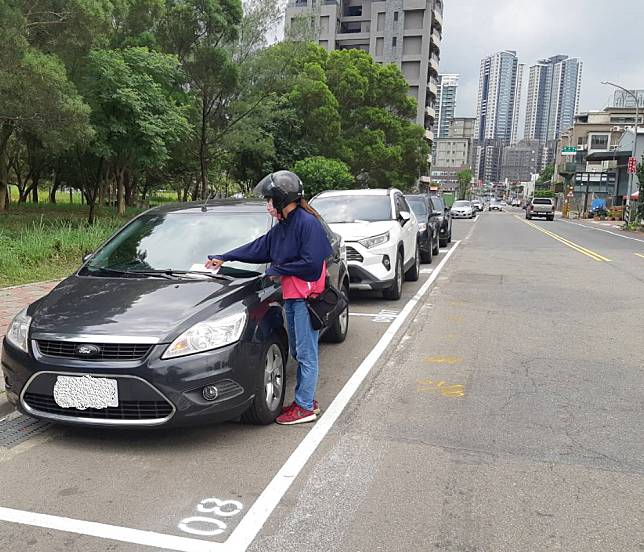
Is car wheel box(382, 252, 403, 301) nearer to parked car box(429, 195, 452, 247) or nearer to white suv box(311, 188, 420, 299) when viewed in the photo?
white suv box(311, 188, 420, 299)

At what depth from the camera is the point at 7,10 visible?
1374 cm

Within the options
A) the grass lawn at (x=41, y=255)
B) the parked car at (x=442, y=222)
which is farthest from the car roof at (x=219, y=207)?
the parked car at (x=442, y=222)

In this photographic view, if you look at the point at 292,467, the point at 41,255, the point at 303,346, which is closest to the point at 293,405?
the point at 303,346

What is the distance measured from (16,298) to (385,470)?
248 inches

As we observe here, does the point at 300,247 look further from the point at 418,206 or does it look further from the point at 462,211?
the point at 462,211

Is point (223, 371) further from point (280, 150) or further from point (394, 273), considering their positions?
point (280, 150)

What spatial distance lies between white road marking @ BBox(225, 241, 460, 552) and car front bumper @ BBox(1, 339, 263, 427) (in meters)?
0.52

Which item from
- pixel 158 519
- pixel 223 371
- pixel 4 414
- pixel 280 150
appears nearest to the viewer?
pixel 158 519

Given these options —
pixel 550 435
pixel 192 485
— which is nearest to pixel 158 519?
pixel 192 485

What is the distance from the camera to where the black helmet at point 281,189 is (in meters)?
4.45

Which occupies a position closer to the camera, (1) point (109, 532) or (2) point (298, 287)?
(1) point (109, 532)

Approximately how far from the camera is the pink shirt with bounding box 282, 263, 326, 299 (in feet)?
15.0

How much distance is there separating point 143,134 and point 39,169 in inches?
896

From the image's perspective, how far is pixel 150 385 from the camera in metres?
3.93
